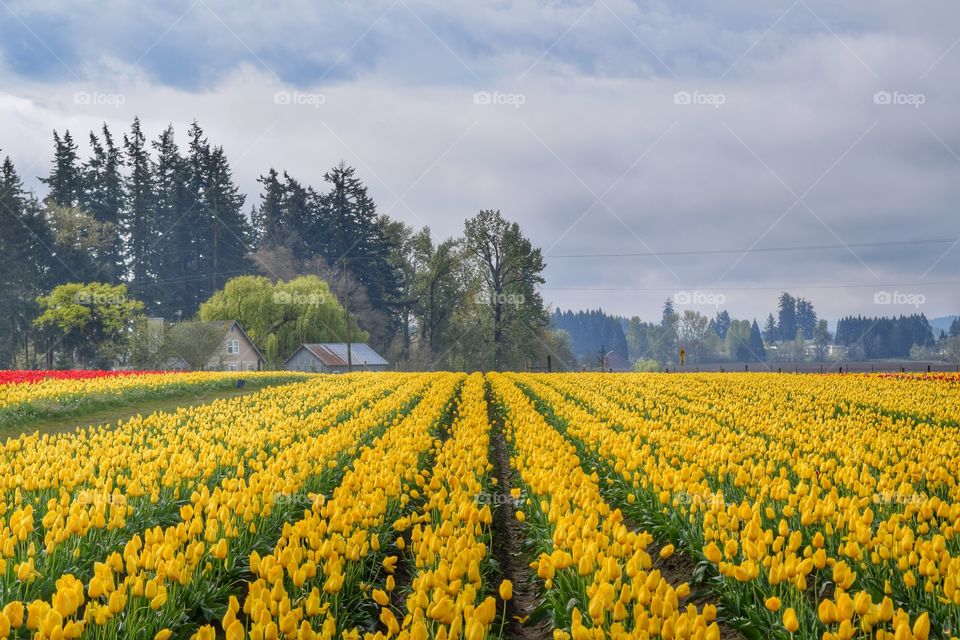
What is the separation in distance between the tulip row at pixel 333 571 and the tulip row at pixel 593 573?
1.01 metres

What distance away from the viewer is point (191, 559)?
4.12 m

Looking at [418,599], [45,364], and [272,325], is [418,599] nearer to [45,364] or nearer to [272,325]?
[272,325]

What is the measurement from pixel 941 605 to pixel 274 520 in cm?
470

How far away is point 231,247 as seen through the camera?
7494cm

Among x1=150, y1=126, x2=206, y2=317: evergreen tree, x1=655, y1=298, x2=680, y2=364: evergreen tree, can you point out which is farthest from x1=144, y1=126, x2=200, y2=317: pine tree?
x1=655, y1=298, x2=680, y2=364: evergreen tree

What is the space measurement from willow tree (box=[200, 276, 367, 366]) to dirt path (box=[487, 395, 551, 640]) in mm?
47401

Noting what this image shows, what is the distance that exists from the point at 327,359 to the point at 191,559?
4926cm

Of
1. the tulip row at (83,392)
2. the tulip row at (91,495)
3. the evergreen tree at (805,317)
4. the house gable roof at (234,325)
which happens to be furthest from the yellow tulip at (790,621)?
the evergreen tree at (805,317)

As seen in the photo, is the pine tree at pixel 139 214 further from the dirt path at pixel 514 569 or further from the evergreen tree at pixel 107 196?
the dirt path at pixel 514 569

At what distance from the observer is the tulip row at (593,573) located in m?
3.10

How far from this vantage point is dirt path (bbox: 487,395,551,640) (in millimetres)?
4906

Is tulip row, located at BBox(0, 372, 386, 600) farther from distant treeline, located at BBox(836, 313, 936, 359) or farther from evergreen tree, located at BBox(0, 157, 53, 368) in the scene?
distant treeline, located at BBox(836, 313, 936, 359)

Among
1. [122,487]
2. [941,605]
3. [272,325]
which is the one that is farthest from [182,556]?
[272,325]

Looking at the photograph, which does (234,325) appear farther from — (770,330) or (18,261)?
(770,330)
